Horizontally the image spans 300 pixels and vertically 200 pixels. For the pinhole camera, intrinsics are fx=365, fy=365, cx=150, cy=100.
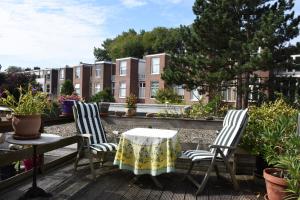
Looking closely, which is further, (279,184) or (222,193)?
(222,193)

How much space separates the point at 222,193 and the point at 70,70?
5174 centimetres

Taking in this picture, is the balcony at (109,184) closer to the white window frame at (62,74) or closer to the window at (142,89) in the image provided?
the window at (142,89)

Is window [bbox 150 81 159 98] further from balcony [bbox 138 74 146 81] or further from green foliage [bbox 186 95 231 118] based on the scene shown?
green foliage [bbox 186 95 231 118]

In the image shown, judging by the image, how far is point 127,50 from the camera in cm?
5441

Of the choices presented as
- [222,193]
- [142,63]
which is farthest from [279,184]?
[142,63]

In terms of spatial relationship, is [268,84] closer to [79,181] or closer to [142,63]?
[79,181]

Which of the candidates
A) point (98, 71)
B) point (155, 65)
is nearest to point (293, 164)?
point (155, 65)

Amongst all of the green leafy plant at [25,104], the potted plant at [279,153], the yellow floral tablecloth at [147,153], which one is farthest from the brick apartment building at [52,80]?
the potted plant at [279,153]

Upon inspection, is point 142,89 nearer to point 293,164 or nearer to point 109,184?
point 109,184

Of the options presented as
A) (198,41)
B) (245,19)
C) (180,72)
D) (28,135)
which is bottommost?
(28,135)

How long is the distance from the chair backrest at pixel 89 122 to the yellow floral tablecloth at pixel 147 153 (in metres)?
0.83

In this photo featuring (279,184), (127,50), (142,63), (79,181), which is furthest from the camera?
(127,50)

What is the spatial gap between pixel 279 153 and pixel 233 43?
48.4 ft

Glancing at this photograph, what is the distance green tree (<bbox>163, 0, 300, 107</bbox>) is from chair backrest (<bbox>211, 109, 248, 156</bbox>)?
12.5 m
